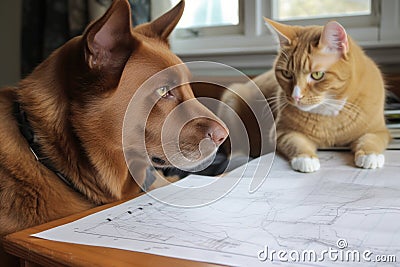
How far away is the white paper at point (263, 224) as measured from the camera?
591 millimetres

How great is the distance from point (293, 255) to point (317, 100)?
726 millimetres

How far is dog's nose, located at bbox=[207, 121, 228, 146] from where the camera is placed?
81cm

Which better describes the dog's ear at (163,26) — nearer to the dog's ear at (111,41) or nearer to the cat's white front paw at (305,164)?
the dog's ear at (111,41)

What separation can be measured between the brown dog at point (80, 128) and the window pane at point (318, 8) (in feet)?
4.22

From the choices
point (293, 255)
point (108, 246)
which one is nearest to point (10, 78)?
point (108, 246)

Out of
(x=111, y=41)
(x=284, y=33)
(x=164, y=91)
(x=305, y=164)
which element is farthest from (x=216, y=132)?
(x=284, y=33)

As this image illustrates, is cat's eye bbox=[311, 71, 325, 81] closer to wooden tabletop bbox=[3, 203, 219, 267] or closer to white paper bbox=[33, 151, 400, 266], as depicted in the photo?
white paper bbox=[33, 151, 400, 266]

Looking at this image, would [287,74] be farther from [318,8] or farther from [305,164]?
[318,8]

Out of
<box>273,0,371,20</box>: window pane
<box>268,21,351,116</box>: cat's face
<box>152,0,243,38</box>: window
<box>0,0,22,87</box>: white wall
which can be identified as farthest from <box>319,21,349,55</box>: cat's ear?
<box>0,0,22,87</box>: white wall

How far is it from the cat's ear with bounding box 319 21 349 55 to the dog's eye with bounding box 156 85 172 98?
0.54m

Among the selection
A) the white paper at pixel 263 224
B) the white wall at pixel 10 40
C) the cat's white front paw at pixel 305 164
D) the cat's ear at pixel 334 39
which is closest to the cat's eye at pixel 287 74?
the cat's ear at pixel 334 39

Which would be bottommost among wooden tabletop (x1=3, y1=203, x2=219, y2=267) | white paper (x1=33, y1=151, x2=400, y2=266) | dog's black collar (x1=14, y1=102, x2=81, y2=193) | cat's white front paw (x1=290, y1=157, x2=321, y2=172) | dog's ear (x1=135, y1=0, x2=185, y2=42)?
cat's white front paw (x1=290, y1=157, x2=321, y2=172)

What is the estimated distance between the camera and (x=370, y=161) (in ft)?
3.49

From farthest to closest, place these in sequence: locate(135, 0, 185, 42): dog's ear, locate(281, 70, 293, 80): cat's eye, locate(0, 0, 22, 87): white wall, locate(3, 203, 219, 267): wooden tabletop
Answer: locate(0, 0, 22, 87): white wall
locate(281, 70, 293, 80): cat's eye
locate(135, 0, 185, 42): dog's ear
locate(3, 203, 219, 267): wooden tabletop
